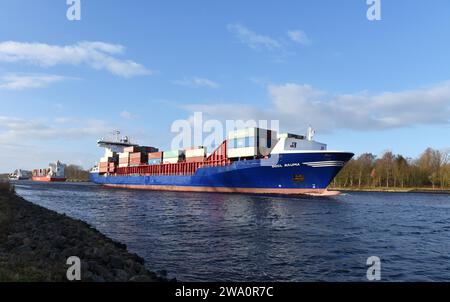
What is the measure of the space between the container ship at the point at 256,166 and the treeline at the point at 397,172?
60.5m

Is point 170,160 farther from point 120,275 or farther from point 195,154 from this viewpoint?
point 120,275

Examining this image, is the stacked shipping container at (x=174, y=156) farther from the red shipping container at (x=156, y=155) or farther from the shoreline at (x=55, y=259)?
the shoreline at (x=55, y=259)

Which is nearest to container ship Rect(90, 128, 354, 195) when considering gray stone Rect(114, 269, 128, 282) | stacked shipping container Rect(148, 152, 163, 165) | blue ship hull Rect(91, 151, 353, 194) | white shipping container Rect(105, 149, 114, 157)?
blue ship hull Rect(91, 151, 353, 194)

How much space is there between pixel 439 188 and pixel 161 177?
249ft

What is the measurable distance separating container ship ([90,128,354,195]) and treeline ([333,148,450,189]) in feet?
199

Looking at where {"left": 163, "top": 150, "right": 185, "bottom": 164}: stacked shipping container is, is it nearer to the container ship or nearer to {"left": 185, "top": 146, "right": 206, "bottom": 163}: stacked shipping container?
the container ship

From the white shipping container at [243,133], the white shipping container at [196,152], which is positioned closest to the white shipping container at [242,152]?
the white shipping container at [243,133]

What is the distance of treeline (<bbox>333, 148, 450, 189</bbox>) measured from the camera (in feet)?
383

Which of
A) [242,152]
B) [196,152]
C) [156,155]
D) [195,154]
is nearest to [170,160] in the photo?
[156,155]

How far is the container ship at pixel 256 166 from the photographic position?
58531 millimetres

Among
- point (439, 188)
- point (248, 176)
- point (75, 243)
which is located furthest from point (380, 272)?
point (439, 188)
